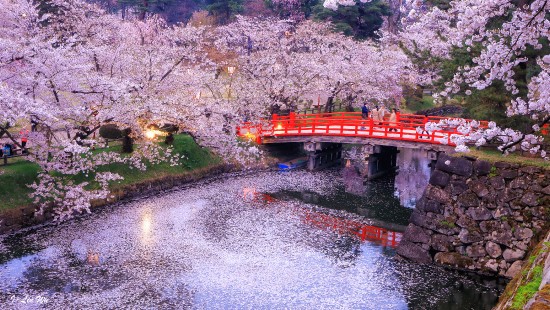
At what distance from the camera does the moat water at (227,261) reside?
15.2 metres

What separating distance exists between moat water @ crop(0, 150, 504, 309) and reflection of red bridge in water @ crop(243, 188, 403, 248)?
49 mm

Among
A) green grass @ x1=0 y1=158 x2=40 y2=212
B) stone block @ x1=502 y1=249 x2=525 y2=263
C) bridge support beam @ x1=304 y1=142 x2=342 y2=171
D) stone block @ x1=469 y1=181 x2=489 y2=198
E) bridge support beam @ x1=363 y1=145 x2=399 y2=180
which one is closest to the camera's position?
stone block @ x1=502 y1=249 x2=525 y2=263

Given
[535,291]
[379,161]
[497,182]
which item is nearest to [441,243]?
[497,182]

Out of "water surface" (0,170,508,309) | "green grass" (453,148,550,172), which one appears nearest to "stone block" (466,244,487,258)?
"water surface" (0,170,508,309)

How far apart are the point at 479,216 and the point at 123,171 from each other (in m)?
16.3

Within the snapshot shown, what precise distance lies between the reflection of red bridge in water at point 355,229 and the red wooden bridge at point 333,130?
24.9 feet

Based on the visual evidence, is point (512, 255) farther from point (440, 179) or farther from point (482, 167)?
point (440, 179)

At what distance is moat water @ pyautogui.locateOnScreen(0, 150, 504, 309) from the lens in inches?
597

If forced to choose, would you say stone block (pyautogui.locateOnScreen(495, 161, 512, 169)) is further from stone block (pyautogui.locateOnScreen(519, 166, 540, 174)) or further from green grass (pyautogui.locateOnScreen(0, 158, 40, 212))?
green grass (pyautogui.locateOnScreen(0, 158, 40, 212))

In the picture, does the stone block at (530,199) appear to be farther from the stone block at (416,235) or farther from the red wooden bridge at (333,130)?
the red wooden bridge at (333,130)

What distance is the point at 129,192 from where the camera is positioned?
24.7m

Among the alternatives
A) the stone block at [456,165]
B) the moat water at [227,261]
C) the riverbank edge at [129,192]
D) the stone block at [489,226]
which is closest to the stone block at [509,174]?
the stone block at [456,165]

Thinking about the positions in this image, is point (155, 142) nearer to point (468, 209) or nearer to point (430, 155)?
point (430, 155)

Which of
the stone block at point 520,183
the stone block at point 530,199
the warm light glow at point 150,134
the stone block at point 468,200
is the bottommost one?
the stone block at point 468,200
